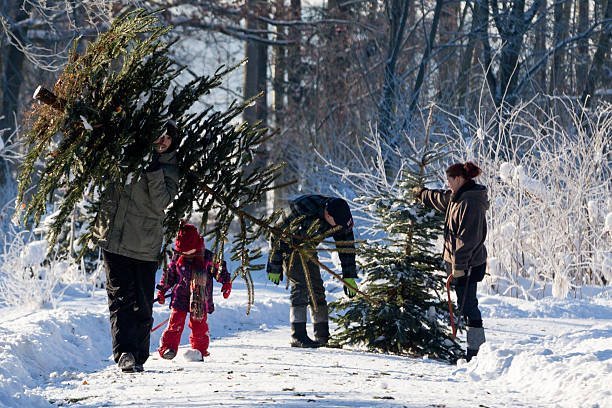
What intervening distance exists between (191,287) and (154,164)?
214 cm

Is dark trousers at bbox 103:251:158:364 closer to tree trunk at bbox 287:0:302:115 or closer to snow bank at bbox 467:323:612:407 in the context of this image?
snow bank at bbox 467:323:612:407

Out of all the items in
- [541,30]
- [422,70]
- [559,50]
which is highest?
[541,30]

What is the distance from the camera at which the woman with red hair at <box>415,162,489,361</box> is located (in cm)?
867

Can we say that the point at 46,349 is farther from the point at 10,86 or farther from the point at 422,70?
the point at 10,86

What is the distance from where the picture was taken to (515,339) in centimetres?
1054

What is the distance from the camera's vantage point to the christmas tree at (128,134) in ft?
19.1

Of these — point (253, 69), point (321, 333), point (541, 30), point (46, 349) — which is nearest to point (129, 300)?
point (46, 349)

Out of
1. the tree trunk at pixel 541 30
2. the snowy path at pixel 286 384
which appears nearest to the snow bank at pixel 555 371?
the snowy path at pixel 286 384

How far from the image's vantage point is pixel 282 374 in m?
7.15

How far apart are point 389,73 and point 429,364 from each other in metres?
16.1

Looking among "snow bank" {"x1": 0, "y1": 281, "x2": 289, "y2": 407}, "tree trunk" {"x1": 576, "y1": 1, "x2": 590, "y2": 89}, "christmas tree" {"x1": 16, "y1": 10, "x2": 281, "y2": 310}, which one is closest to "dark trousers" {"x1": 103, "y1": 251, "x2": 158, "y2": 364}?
"snow bank" {"x1": 0, "y1": 281, "x2": 289, "y2": 407}

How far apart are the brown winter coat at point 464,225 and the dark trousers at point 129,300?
276cm

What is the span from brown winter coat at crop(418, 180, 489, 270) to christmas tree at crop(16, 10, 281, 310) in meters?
2.94

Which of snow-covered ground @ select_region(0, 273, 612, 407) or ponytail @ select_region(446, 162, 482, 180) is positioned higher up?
ponytail @ select_region(446, 162, 482, 180)
